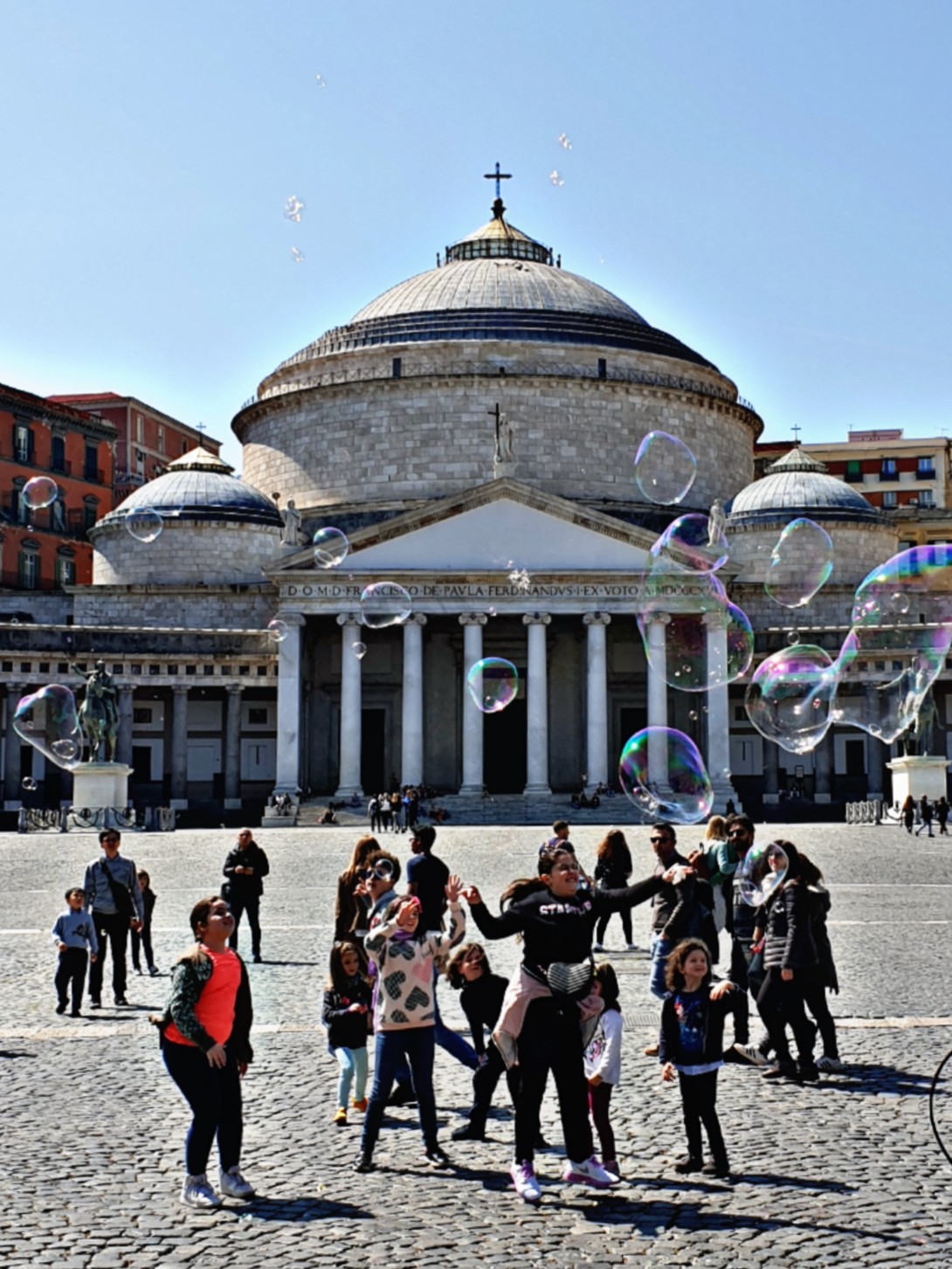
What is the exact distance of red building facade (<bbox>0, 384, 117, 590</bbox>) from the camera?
72.1 metres

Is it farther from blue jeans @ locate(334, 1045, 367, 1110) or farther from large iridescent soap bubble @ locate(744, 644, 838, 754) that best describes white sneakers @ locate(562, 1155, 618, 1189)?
large iridescent soap bubble @ locate(744, 644, 838, 754)

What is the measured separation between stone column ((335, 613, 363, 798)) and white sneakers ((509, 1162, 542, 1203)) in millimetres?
45525

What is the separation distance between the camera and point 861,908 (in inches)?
880

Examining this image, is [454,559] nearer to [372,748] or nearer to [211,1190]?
[372,748]

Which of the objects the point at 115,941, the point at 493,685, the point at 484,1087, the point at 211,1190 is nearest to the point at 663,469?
the point at 493,685

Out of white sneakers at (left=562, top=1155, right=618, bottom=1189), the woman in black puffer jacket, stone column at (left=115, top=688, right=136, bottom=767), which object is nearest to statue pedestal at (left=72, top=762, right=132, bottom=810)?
stone column at (left=115, top=688, right=136, bottom=767)

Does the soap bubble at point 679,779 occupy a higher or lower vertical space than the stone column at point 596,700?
lower

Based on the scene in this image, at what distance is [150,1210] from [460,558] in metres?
47.9

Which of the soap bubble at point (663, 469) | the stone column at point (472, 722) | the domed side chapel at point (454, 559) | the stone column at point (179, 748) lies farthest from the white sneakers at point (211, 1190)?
the stone column at point (179, 748)

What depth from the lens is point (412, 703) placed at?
55094 millimetres

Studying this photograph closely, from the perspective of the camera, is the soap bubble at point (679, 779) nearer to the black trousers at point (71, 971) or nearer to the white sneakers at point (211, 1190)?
the black trousers at point (71, 971)

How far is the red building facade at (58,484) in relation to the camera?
7212 cm

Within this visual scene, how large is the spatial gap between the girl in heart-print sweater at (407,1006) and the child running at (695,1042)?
1283 millimetres

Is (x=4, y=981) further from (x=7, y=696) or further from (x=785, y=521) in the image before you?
(x=785, y=521)
